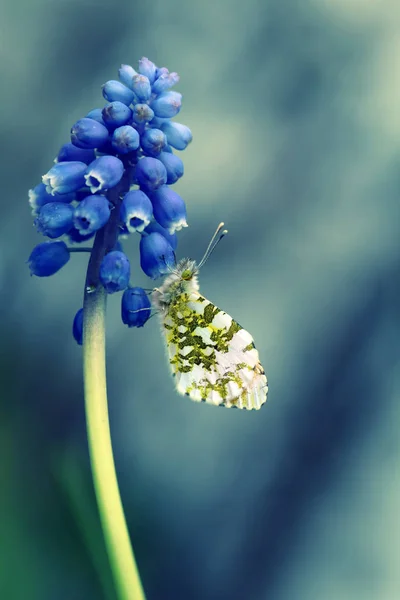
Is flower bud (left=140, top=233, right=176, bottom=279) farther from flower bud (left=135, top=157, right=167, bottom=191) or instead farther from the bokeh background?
the bokeh background

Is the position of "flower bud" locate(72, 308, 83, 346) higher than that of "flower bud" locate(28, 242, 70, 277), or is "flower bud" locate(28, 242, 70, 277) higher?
"flower bud" locate(28, 242, 70, 277)

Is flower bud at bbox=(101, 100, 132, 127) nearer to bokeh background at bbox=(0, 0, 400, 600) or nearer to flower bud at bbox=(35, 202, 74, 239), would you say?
flower bud at bbox=(35, 202, 74, 239)

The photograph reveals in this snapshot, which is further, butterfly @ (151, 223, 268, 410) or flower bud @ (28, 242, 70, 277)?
butterfly @ (151, 223, 268, 410)

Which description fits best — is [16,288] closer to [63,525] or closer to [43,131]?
[43,131]

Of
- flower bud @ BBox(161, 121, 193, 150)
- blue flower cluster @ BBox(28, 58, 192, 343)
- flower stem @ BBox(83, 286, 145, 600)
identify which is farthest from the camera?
flower bud @ BBox(161, 121, 193, 150)

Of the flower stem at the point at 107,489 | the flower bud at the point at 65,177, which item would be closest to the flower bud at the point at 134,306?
the flower stem at the point at 107,489

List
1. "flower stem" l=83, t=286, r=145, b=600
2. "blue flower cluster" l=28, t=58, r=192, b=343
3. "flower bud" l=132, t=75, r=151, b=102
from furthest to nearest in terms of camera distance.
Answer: "flower bud" l=132, t=75, r=151, b=102, "blue flower cluster" l=28, t=58, r=192, b=343, "flower stem" l=83, t=286, r=145, b=600

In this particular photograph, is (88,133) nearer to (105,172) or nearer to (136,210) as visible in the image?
(105,172)

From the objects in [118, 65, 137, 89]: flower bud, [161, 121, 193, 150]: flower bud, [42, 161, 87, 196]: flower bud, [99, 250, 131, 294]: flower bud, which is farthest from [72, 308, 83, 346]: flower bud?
[118, 65, 137, 89]: flower bud

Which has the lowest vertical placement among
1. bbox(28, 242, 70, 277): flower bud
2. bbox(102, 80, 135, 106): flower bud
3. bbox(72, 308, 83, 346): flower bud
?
bbox(72, 308, 83, 346): flower bud
